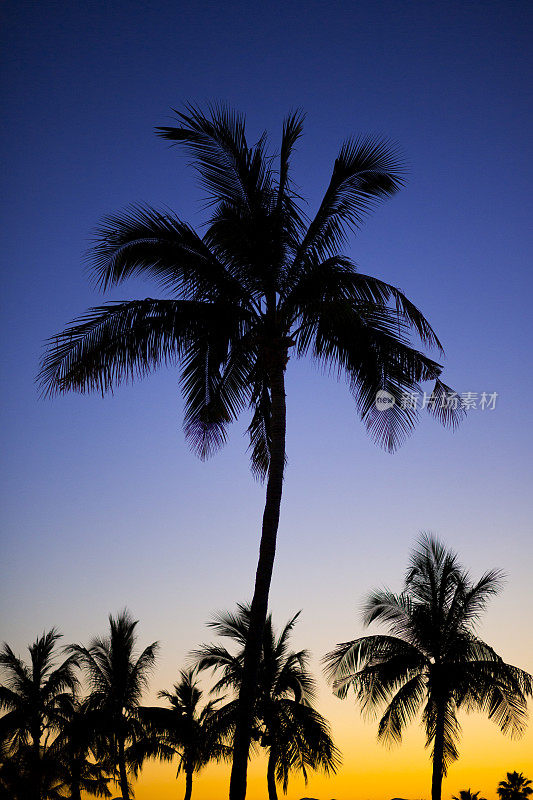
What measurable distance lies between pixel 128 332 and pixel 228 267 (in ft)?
6.70

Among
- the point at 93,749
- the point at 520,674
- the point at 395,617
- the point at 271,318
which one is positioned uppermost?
the point at 271,318

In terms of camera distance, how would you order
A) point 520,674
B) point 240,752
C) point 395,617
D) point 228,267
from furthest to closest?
point 395,617, point 520,674, point 228,267, point 240,752

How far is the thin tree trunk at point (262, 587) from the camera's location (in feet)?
36.8

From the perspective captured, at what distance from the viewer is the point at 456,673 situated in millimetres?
23594

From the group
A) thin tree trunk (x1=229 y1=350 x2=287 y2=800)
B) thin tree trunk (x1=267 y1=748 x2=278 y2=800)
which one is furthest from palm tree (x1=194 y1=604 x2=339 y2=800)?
thin tree trunk (x1=229 y1=350 x2=287 y2=800)

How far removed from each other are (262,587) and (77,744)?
2288 centimetres

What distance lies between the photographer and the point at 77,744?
3136 cm

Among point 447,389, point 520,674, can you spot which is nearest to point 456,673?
point 520,674

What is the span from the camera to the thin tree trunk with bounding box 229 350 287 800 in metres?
11.2

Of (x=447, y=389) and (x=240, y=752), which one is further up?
(x=447, y=389)

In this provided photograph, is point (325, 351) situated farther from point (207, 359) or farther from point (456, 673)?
point (456, 673)

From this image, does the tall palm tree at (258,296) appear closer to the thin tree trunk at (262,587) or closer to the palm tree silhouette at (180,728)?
the thin tree trunk at (262,587)

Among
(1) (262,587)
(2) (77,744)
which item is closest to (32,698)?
(2) (77,744)

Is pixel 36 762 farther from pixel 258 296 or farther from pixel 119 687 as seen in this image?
pixel 258 296
